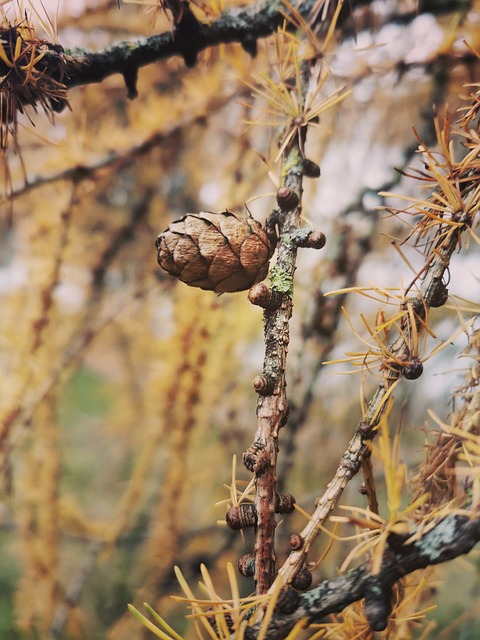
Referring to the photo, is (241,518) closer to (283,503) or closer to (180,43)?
(283,503)

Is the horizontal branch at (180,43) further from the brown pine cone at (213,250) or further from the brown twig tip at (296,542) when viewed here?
the brown twig tip at (296,542)

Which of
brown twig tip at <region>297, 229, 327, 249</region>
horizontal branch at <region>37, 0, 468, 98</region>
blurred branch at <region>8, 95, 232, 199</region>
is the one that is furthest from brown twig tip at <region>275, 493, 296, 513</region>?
blurred branch at <region>8, 95, 232, 199</region>

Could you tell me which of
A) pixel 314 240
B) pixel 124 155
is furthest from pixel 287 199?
pixel 124 155

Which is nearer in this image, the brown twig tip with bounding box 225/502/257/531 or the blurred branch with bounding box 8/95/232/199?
the brown twig tip with bounding box 225/502/257/531

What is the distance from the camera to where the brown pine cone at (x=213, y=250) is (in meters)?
0.22

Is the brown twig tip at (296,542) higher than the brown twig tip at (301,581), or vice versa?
the brown twig tip at (296,542)

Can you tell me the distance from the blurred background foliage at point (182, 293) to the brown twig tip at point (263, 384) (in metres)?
0.10

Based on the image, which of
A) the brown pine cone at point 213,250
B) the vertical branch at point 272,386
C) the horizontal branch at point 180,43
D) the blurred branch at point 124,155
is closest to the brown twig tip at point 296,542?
the vertical branch at point 272,386

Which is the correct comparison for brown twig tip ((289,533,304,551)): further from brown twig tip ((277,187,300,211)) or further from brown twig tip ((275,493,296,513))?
brown twig tip ((277,187,300,211))

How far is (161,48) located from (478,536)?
0.29m

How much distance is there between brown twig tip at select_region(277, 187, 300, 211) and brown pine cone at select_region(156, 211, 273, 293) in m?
0.02

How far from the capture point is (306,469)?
94 centimetres

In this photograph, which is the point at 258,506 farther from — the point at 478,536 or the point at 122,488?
the point at 122,488

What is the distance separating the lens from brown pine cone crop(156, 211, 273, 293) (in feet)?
0.71
